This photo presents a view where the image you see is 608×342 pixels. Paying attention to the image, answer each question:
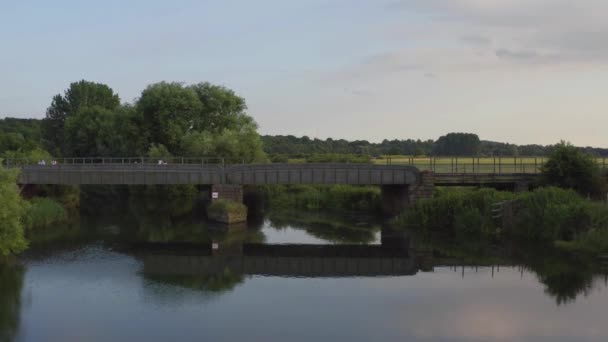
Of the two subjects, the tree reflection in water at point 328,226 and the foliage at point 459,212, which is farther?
the tree reflection in water at point 328,226

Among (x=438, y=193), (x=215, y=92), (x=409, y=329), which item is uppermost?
(x=215, y=92)

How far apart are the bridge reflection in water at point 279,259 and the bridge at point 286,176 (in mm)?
8977

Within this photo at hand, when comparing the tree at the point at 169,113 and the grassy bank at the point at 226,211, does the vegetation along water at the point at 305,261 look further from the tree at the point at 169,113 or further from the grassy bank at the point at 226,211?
Result: the tree at the point at 169,113

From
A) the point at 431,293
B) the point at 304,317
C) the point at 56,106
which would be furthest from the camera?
the point at 56,106

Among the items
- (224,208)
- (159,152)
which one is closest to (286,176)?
(224,208)

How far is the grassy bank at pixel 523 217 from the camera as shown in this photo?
4259cm

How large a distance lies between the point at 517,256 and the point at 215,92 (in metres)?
55.4

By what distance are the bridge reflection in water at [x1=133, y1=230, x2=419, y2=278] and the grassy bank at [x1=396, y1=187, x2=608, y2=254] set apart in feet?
17.5

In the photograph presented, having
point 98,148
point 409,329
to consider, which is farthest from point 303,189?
point 409,329

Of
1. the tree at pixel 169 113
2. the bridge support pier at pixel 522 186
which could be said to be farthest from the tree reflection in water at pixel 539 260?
the tree at pixel 169 113

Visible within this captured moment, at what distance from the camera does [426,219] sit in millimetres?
55188

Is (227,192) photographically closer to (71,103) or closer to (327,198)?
(327,198)

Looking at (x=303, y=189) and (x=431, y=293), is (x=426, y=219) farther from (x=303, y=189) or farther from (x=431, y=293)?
(x=303, y=189)

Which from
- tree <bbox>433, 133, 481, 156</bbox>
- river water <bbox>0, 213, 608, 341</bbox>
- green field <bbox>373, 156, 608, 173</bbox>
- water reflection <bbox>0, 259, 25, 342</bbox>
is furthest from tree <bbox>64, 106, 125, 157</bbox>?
tree <bbox>433, 133, 481, 156</bbox>
